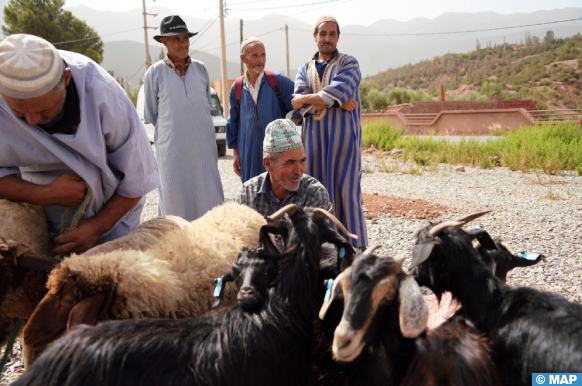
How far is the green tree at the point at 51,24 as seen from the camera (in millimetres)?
29656

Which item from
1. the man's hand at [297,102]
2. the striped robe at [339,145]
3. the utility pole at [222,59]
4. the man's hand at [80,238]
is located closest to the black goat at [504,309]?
the man's hand at [80,238]

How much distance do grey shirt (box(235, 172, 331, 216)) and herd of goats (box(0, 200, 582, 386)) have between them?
0.69m

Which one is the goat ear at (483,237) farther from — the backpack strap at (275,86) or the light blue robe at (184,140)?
the light blue robe at (184,140)

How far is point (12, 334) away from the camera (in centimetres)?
264

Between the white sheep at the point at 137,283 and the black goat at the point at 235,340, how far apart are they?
31cm

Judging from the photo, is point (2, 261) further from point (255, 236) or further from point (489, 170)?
point (489, 170)

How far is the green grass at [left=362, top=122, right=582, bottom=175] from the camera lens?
38.7 ft

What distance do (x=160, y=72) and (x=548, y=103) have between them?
1301 inches

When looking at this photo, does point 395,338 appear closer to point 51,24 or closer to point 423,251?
point 423,251

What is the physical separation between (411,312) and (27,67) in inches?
74.5

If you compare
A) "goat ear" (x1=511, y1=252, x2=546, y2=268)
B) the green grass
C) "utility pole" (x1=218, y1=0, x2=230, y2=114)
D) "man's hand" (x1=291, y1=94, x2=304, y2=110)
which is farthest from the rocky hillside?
"goat ear" (x1=511, y1=252, x2=546, y2=268)

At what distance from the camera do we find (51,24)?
1200 inches

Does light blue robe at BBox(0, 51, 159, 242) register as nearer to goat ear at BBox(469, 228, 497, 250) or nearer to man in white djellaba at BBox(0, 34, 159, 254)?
man in white djellaba at BBox(0, 34, 159, 254)

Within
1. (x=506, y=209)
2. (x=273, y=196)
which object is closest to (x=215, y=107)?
(x=506, y=209)
